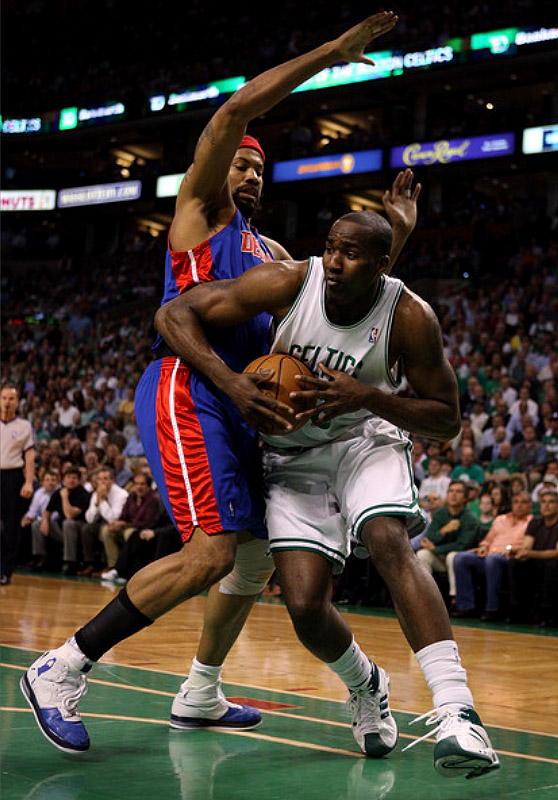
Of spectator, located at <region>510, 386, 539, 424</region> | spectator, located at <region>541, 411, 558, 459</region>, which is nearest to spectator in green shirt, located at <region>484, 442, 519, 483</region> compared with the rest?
spectator, located at <region>541, 411, 558, 459</region>

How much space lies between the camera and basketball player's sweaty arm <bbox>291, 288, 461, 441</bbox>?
3533 mm

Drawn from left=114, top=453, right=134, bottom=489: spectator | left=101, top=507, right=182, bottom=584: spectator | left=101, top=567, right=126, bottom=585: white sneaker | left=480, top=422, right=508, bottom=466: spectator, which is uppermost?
left=480, top=422, right=508, bottom=466: spectator

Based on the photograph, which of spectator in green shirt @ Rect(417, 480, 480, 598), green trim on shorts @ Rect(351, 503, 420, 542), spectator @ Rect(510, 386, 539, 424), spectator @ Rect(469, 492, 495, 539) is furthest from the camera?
spectator @ Rect(510, 386, 539, 424)

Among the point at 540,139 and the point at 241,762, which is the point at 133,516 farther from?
the point at 540,139

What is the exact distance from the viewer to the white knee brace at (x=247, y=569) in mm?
4262

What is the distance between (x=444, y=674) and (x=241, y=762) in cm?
81

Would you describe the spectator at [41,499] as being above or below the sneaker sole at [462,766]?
below

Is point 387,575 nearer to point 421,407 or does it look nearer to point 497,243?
point 421,407

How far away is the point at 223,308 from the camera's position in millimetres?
3729

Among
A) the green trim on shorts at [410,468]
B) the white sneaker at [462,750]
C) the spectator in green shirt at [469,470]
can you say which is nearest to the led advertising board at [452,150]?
the spectator in green shirt at [469,470]

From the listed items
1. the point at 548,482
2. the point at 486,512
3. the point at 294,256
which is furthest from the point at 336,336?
the point at 294,256

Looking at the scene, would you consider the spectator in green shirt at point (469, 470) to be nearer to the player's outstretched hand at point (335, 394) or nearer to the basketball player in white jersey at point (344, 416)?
the basketball player in white jersey at point (344, 416)

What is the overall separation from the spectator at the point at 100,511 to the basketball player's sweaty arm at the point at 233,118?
27.5ft

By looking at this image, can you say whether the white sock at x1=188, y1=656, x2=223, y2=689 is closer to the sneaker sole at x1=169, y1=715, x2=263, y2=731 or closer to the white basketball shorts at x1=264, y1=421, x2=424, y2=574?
the sneaker sole at x1=169, y1=715, x2=263, y2=731
